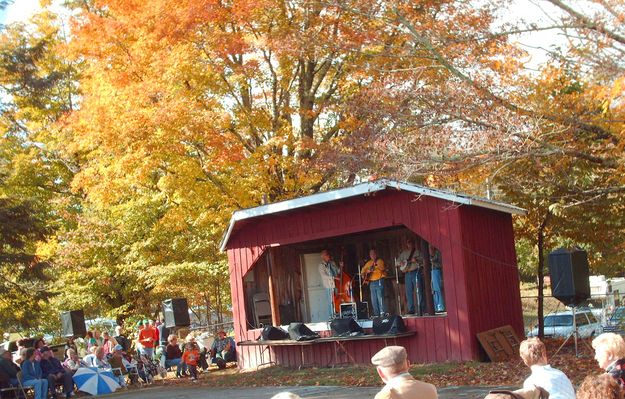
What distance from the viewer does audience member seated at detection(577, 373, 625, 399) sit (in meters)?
4.21

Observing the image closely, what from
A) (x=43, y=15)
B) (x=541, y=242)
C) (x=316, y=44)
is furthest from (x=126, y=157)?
(x=43, y=15)

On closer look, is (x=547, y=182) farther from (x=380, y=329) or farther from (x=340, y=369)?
(x=340, y=369)

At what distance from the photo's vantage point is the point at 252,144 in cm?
2234

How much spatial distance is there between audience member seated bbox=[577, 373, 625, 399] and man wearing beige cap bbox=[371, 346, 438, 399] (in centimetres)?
135

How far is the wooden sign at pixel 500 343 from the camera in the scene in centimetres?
1620

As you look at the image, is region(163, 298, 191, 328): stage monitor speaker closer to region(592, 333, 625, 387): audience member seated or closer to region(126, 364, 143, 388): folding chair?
region(126, 364, 143, 388): folding chair

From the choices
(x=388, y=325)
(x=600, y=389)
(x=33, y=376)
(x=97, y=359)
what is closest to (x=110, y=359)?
(x=97, y=359)

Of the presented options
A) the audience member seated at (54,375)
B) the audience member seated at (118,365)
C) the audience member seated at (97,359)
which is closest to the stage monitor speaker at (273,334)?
the audience member seated at (118,365)

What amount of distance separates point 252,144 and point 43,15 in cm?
1272

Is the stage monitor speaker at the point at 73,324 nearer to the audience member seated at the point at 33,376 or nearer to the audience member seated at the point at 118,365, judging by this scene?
the audience member seated at the point at 118,365

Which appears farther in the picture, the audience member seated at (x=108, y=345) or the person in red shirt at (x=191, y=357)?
the audience member seated at (x=108, y=345)

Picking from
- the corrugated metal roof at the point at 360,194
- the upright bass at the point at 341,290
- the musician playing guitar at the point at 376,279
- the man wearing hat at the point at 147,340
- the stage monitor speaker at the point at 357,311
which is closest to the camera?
the corrugated metal roof at the point at 360,194

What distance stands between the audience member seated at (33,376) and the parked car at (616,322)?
11.8 metres

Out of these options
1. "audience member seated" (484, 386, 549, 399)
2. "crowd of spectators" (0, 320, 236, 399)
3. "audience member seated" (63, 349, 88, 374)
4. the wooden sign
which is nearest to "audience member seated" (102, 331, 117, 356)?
"crowd of spectators" (0, 320, 236, 399)
